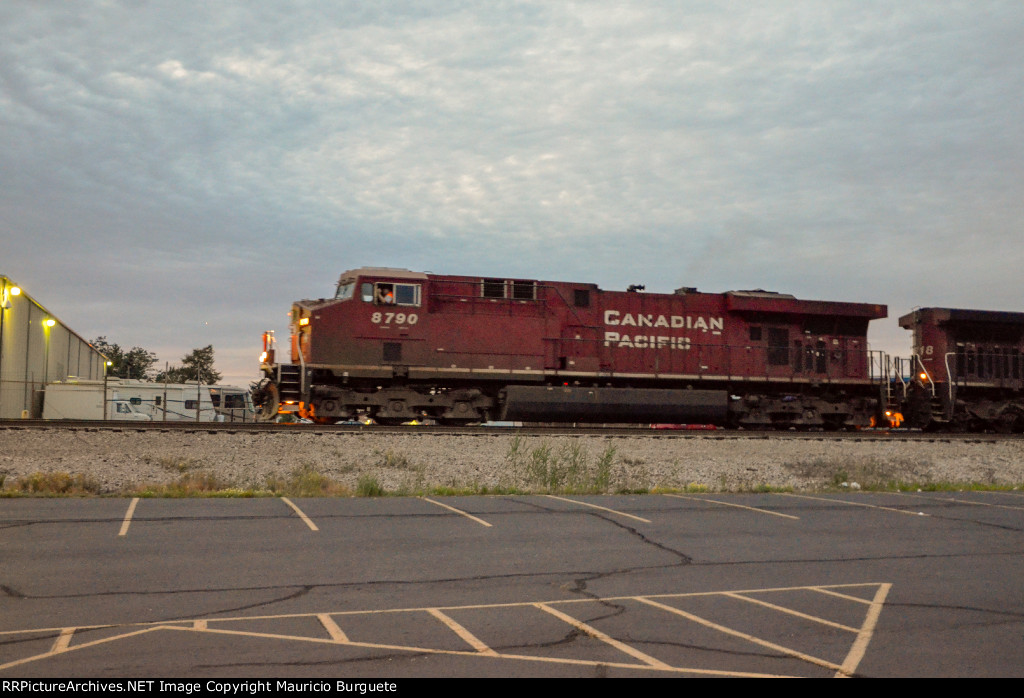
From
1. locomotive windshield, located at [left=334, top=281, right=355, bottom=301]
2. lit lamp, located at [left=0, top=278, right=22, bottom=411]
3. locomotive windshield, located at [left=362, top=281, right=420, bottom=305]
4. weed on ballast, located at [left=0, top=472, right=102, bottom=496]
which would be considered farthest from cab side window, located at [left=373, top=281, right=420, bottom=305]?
lit lamp, located at [left=0, top=278, right=22, bottom=411]

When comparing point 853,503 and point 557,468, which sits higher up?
point 557,468

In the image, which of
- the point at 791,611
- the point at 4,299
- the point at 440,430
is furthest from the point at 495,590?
the point at 4,299

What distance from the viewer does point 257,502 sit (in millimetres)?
11023

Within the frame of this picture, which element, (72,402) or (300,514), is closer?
(300,514)

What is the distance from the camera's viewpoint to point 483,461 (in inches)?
615

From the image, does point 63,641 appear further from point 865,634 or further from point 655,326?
point 655,326

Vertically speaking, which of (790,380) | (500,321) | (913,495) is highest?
(500,321)

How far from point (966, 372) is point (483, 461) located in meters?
15.9

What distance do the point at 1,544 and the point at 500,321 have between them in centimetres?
1367

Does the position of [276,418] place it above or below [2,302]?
below

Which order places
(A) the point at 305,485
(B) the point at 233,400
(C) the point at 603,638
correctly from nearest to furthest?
(C) the point at 603,638 < (A) the point at 305,485 < (B) the point at 233,400
